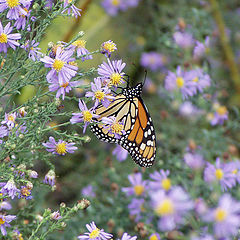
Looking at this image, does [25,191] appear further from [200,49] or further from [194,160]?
[200,49]

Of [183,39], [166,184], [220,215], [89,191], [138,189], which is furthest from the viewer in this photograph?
[183,39]

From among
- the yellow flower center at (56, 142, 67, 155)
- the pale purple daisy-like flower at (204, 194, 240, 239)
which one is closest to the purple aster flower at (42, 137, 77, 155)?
the yellow flower center at (56, 142, 67, 155)

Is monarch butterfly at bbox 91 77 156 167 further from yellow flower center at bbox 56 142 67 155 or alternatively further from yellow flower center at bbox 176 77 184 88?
yellow flower center at bbox 176 77 184 88

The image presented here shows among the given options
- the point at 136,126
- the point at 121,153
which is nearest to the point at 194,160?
the point at 121,153

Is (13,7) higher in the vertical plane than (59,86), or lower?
higher

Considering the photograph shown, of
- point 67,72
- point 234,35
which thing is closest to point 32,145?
point 67,72

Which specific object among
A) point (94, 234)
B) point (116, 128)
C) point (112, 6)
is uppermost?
point (116, 128)

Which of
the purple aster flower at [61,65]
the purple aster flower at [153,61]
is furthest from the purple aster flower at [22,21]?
the purple aster flower at [153,61]

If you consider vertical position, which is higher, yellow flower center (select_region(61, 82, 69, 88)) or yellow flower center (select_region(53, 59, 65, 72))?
yellow flower center (select_region(53, 59, 65, 72))
